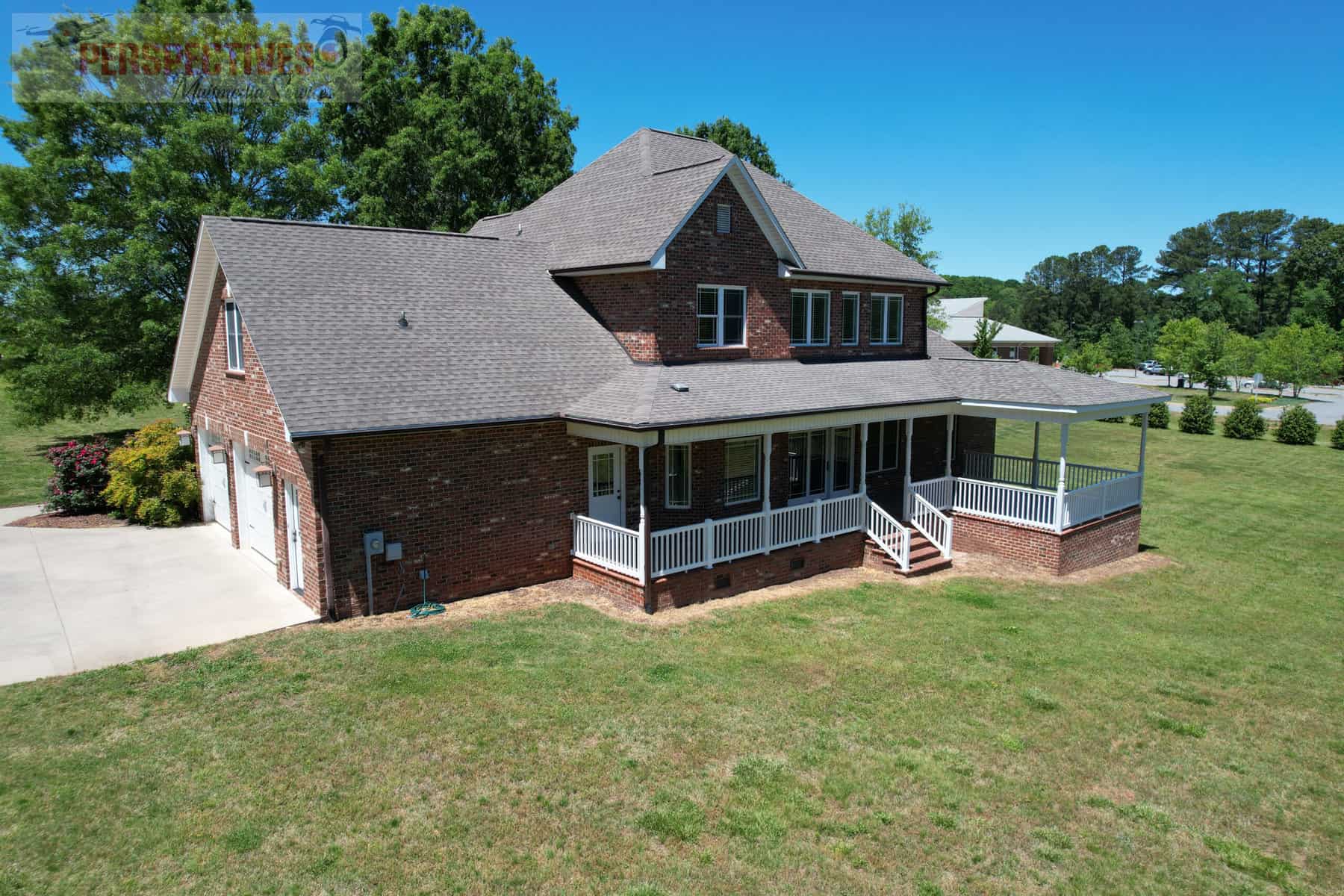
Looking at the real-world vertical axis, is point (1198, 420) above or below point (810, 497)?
below

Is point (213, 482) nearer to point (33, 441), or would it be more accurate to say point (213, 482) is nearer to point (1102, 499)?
point (1102, 499)

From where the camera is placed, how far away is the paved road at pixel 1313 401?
54312mm

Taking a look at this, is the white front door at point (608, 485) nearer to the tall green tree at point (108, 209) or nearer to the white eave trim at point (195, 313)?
the white eave trim at point (195, 313)

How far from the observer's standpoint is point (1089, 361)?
A: 242 feet

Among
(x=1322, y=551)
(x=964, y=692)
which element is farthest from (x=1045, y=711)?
(x=1322, y=551)

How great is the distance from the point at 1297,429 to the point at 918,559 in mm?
35160

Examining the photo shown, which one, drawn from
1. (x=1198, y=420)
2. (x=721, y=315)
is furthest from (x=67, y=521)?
(x=1198, y=420)

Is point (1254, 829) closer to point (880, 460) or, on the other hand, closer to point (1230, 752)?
point (1230, 752)

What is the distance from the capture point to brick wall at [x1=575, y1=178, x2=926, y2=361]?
667 inches

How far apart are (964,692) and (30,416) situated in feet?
101

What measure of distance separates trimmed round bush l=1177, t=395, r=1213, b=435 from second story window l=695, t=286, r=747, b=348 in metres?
37.2

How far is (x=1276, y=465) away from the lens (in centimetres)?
3434

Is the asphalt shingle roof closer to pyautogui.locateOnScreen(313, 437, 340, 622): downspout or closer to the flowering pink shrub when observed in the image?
pyautogui.locateOnScreen(313, 437, 340, 622): downspout

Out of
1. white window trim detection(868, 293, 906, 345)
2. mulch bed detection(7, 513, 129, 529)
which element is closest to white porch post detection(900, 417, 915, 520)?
white window trim detection(868, 293, 906, 345)
